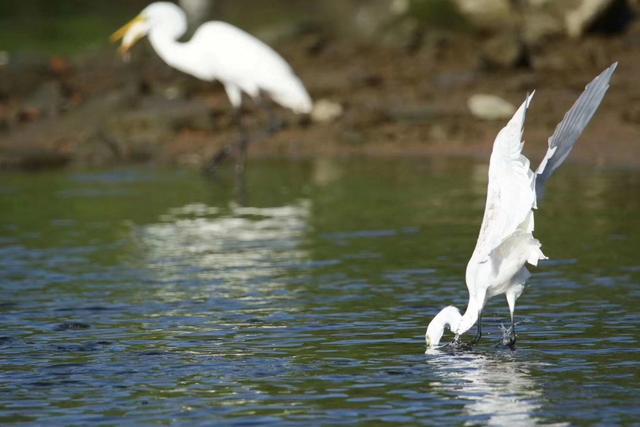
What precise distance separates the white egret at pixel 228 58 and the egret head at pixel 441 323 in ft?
39.1

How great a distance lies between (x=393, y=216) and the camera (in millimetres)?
15141

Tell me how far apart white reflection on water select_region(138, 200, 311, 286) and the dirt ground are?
4.55 meters

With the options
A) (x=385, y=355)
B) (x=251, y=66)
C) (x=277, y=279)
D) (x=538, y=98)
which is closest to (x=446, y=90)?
(x=538, y=98)

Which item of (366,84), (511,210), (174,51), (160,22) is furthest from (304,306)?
(366,84)

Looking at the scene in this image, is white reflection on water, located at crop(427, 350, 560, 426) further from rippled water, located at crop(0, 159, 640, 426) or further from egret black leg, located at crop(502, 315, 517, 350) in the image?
egret black leg, located at crop(502, 315, 517, 350)

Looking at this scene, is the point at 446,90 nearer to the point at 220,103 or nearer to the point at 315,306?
the point at 220,103

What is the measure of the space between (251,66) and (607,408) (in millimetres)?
14121

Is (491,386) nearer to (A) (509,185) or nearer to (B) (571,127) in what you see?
(A) (509,185)

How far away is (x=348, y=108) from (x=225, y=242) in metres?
9.59

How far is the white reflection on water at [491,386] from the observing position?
286 inches

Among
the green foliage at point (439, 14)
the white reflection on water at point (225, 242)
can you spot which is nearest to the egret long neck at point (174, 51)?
the white reflection on water at point (225, 242)

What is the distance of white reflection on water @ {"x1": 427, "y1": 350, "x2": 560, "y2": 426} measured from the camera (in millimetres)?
7266

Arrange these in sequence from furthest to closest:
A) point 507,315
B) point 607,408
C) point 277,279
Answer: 1. point 277,279
2. point 507,315
3. point 607,408

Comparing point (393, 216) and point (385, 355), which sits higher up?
point (393, 216)
